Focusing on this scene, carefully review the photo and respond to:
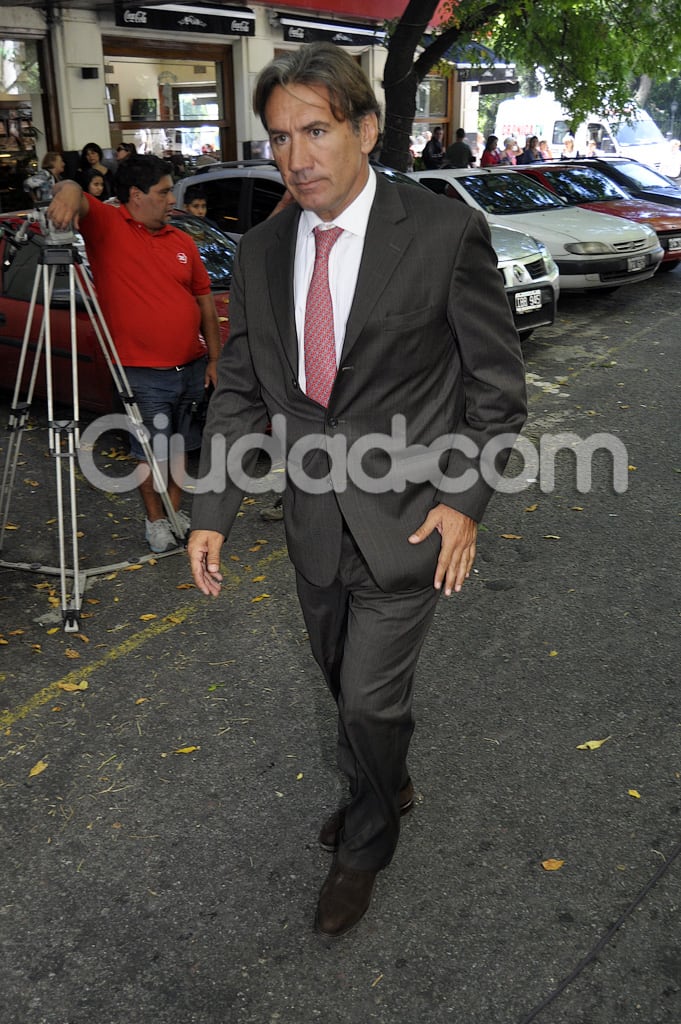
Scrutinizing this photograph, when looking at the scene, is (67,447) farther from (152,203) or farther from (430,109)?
(430,109)

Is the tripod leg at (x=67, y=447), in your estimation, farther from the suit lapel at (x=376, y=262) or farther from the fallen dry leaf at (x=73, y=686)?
the suit lapel at (x=376, y=262)

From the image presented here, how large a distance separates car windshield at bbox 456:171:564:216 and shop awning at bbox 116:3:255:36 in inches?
303

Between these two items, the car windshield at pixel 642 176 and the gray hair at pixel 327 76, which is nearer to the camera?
the gray hair at pixel 327 76

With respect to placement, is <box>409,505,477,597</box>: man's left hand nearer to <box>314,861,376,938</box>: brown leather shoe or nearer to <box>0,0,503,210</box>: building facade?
<box>314,861,376,938</box>: brown leather shoe

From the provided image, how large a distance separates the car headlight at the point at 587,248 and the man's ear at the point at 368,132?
9947mm

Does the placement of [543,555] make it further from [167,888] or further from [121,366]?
[167,888]

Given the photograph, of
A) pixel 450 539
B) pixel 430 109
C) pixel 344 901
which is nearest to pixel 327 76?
pixel 450 539

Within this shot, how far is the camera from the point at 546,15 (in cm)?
1562

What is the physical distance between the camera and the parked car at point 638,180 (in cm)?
1525

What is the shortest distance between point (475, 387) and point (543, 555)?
3.25m

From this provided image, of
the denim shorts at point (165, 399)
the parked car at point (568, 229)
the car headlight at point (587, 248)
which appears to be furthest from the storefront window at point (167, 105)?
the denim shorts at point (165, 399)

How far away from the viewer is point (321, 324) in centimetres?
258

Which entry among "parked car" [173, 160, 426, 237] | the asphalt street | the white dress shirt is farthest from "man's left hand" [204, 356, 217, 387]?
"parked car" [173, 160, 426, 237]

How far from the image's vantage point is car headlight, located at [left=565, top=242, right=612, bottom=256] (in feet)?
39.3
